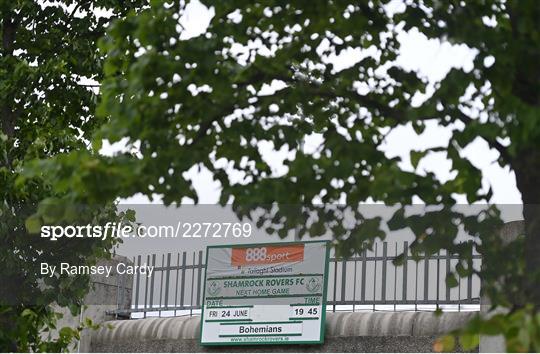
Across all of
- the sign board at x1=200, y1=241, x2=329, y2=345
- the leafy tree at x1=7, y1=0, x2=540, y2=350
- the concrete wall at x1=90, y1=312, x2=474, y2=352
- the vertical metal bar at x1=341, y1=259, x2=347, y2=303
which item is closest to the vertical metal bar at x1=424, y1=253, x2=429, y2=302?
the concrete wall at x1=90, y1=312, x2=474, y2=352

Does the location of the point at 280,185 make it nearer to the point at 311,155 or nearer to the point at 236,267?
the point at 311,155

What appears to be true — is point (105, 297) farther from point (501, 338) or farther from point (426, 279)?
point (501, 338)

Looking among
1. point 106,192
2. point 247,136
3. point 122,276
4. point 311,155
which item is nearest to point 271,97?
point 247,136

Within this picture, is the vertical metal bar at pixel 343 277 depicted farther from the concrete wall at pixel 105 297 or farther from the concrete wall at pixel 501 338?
the concrete wall at pixel 105 297

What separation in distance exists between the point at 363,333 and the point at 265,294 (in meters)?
1.71

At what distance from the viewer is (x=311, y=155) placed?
587 cm

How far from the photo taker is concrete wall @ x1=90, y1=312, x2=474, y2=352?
13453 mm

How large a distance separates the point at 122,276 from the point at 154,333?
1.81 meters

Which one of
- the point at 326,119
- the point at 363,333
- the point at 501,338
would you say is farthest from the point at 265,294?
the point at 326,119

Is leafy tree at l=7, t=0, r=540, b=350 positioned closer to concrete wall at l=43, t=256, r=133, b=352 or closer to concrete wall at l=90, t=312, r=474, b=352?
concrete wall at l=90, t=312, r=474, b=352

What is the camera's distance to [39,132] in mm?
11898

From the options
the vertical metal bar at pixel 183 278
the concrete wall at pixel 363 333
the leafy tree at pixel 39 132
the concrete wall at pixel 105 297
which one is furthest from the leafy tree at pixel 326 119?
the concrete wall at pixel 105 297

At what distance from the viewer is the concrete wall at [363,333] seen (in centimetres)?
1345

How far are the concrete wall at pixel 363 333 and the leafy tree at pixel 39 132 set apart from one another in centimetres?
195
